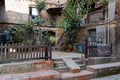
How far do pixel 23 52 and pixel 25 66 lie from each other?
69 cm

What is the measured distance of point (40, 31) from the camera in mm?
16516

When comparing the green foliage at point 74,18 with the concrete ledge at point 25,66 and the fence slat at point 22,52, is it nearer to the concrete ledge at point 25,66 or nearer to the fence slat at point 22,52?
the fence slat at point 22,52

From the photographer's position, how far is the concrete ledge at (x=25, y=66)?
22.4ft

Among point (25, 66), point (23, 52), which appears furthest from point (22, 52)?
point (25, 66)

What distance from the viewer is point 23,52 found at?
7543mm

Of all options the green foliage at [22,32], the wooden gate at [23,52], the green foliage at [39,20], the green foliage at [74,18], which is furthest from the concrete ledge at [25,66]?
→ the green foliage at [39,20]

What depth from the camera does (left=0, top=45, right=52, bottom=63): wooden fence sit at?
6.97 m

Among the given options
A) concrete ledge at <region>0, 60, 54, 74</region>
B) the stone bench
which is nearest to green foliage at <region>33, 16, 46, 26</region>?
concrete ledge at <region>0, 60, 54, 74</region>

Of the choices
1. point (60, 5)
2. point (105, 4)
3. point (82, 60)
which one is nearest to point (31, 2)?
point (60, 5)

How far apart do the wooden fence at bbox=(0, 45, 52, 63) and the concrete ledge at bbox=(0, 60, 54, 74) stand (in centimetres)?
24

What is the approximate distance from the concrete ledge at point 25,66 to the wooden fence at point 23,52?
0.24 meters

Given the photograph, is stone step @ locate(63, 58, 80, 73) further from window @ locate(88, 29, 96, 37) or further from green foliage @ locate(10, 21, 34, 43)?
green foliage @ locate(10, 21, 34, 43)

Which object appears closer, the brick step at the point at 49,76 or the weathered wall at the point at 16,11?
the brick step at the point at 49,76

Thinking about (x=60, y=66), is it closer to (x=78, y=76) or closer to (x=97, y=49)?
(x=78, y=76)
